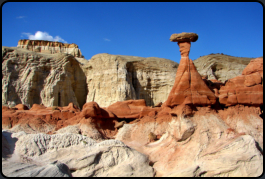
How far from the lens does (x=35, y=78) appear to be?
95.6 ft

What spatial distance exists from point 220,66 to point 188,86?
27890 millimetres

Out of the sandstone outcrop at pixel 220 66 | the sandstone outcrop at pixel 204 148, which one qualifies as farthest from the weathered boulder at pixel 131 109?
the sandstone outcrop at pixel 220 66

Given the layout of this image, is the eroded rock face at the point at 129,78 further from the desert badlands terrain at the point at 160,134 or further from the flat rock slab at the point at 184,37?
the flat rock slab at the point at 184,37

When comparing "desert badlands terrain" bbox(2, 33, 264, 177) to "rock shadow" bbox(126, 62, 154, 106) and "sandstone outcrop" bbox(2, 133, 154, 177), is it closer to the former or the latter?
"sandstone outcrop" bbox(2, 133, 154, 177)

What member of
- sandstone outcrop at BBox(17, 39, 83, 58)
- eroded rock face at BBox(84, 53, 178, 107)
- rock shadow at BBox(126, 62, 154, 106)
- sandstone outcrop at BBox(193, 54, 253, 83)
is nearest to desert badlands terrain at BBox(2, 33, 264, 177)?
eroded rock face at BBox(84, 53, 178, 107)

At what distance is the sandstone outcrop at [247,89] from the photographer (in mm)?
13281

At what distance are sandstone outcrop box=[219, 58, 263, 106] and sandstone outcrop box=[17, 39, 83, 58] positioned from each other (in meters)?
39.8

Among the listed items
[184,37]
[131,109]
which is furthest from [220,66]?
[184,37]

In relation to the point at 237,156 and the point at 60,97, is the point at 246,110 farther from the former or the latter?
the point at 60,97

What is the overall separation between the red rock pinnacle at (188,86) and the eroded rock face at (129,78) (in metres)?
16.0

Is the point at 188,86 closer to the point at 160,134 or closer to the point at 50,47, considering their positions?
the point at 160,134

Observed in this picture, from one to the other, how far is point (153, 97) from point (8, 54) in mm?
16841

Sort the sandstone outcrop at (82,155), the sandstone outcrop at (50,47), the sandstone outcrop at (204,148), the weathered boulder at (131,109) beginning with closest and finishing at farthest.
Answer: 1. the sandstone outcrop at (82,155)
2. the sandstone outcrop at (204,148)
3. the weathered boulder at (131,109)
4. the sandstone outcrop at (50,47)

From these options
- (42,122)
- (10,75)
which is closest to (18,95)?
(10,75)
